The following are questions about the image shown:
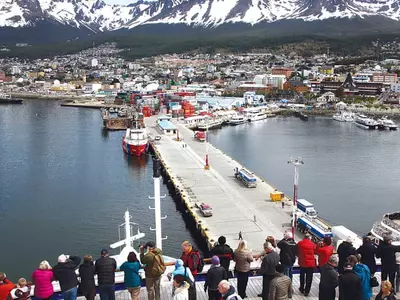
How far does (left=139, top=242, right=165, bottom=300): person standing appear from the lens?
360cm

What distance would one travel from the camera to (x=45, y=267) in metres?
3.49

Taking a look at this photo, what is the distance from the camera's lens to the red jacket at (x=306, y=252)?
4.00 metres

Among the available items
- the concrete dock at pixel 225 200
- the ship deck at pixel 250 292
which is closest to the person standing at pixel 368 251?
the ship deck at pixel 250 292

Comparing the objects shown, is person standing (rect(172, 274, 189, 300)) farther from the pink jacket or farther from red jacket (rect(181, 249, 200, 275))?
the pink jacket

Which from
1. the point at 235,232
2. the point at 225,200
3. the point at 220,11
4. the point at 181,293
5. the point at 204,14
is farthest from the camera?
the point at 204,14

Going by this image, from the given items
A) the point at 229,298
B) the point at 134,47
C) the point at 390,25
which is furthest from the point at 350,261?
the point at 390,25

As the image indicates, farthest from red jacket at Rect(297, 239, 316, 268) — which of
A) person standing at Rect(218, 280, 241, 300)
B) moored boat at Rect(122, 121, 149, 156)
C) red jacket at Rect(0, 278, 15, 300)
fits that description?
moored boat at Rect(122, 121, 149, 156)

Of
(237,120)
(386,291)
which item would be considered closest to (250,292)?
(386,291)

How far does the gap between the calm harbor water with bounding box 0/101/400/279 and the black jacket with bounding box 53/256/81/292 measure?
18.0ft

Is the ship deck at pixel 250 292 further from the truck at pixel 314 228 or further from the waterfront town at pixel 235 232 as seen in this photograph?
the truck at pixel 314 228

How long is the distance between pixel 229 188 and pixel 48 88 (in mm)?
48186

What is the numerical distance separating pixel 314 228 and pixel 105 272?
19.8 feet

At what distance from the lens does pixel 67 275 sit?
354 cm

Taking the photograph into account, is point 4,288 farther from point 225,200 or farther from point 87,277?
point 225,200
